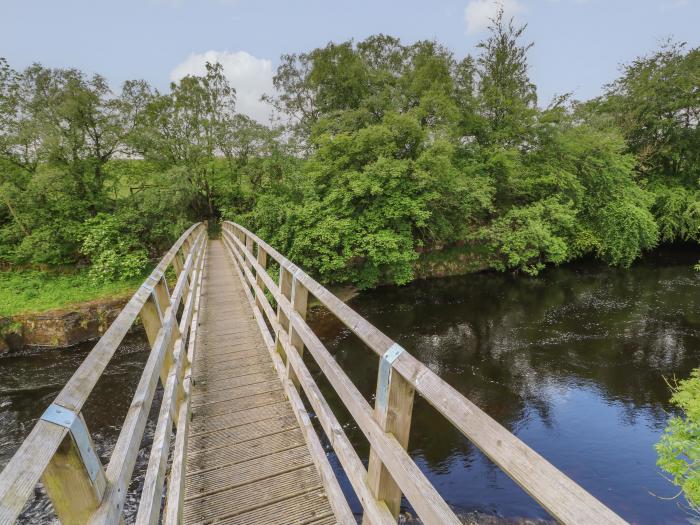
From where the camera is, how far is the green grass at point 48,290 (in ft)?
35.4

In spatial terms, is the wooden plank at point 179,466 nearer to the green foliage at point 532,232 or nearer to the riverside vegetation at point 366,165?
the riverside vegetation at point 366,165

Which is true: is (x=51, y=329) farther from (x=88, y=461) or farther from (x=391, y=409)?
(x=391, y=409)

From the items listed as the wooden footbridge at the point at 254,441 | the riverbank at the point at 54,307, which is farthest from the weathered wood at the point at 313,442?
the riverbank at the point at 54,307

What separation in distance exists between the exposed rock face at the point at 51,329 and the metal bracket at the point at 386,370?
40.5 feet

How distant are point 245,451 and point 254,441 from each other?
11cm

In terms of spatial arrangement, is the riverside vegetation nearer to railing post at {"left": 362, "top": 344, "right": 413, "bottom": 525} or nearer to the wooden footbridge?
the wooden footbridge

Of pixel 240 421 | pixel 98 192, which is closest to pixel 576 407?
pixel 240 421

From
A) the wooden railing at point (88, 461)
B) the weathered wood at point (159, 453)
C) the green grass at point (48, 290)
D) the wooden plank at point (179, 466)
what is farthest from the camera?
the green grass at point (48, 290)

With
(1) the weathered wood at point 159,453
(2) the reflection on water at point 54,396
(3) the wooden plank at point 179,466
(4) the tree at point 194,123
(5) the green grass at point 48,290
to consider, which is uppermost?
(4) the tree at point 194,123

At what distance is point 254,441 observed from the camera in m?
2.72

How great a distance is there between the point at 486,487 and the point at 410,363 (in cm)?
571

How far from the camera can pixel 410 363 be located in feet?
4.13

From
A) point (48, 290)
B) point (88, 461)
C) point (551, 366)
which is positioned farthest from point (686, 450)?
point (48, 290)

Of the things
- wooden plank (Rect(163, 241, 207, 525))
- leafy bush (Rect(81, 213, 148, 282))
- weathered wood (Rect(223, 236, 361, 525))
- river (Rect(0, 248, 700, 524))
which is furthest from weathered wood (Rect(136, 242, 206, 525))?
leafy bush (Rect(81, 213, 148, 282))
